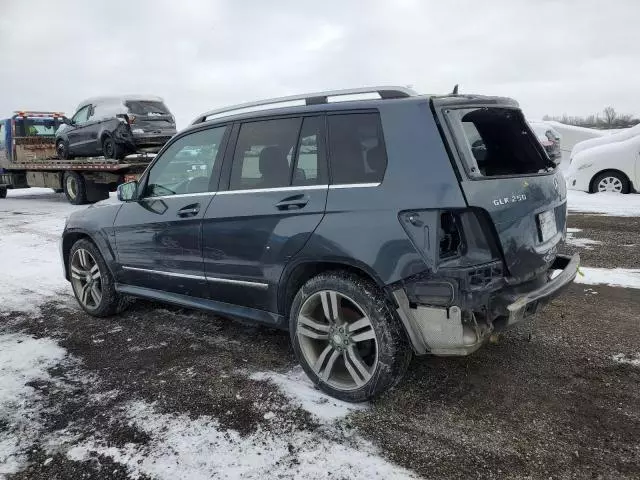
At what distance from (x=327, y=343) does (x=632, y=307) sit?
285 centimetres

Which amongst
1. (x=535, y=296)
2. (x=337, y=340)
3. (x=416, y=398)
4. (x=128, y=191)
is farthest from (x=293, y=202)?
(x=128, y=191)

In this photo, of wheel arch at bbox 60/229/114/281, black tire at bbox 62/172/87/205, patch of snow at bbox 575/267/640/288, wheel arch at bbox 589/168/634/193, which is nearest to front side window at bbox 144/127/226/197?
wheel arch at bbox 60/229/114/281

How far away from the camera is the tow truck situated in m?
12.4

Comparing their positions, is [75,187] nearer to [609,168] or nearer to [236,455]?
[236,455]

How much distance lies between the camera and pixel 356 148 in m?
2.90

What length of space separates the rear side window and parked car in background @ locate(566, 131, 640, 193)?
9.07 m

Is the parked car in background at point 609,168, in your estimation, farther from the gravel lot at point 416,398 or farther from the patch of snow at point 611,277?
the gravel lot at point 416,398

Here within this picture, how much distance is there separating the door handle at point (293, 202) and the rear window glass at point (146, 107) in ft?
34.0

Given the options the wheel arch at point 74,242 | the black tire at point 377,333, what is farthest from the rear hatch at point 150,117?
the black tire at point 377,333

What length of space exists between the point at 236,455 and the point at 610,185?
10372mm

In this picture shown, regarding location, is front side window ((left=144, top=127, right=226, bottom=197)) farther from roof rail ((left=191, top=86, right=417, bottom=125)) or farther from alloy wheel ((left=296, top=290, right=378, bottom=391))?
alloy wheel ((left=296, top=290, right=378, bottom=391))

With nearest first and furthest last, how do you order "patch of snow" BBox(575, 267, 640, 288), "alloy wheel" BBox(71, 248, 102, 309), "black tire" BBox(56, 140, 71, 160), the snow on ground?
"alloy wheel" BBox(71, 248, 102, 309) < "patch of snow" BBox(575, 267, 640, 288) < the snow on ground < "black tire" BBox(56, 140, 71, 160)

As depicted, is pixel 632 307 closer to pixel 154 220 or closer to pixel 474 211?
pixel 474 211

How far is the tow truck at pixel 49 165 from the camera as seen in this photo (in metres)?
12.4
